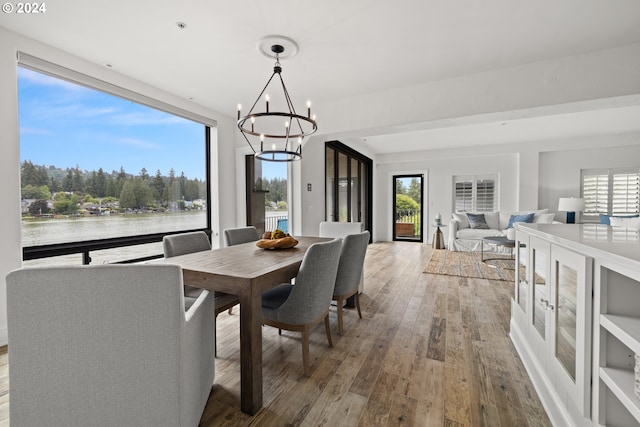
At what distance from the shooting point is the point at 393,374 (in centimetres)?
182

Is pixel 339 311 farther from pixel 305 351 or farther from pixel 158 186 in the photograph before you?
pixel 158 186

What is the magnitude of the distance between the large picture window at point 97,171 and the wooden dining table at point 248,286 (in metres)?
1.51

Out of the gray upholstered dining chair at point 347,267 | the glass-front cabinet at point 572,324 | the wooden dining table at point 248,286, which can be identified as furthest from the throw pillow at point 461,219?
the wooden dining table at point 248,286

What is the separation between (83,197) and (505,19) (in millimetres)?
3872

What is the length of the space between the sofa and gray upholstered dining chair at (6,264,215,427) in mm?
6506

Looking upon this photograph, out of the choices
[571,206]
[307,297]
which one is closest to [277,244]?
[307,297]

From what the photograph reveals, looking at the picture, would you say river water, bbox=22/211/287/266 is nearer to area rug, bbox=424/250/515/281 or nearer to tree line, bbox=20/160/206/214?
tree line, bbox=20/160/206/214

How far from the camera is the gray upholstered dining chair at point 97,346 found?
948 millimetres

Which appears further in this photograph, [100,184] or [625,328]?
[100,184]

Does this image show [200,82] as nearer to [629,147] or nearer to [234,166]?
[234,166]

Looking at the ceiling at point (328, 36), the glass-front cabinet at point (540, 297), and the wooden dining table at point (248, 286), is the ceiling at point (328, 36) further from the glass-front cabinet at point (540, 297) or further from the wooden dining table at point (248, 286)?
the wooden dining table at point (248, 286)

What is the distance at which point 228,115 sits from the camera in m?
4.18

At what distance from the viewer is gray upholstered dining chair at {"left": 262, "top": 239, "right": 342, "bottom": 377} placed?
176 centimetres

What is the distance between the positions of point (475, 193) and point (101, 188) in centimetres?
768
